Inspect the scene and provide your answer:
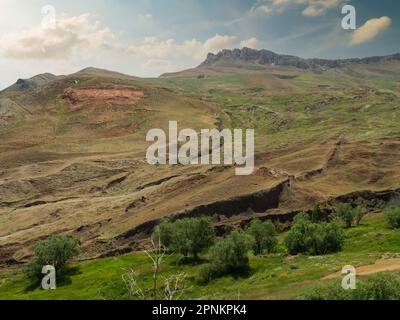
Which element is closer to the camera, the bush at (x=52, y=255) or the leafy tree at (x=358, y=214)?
the bush at (x=52, y=255)

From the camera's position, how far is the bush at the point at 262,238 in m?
71.2

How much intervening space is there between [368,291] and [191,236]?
146ft

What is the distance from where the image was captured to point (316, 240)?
65.9 m

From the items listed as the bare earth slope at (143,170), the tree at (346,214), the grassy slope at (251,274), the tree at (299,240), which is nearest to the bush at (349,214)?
the tree at (346,214)

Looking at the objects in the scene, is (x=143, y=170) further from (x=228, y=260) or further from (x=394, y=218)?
(x=228, y=260)

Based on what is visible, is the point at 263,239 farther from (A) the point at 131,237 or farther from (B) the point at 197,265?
(A) the point at 131,237

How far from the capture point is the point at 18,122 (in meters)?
171

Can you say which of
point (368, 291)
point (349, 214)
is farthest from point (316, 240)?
point (368, 291)

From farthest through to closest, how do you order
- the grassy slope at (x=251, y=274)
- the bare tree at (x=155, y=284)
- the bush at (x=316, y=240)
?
the bush at (x=316, y=240) < the grassy slope at (x=251, y=274) < the bare tree at (x=155, y=284)

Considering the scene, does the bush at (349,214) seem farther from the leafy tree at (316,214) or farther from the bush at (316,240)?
the bush at (316,240)
